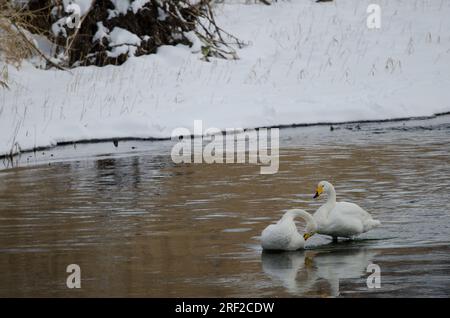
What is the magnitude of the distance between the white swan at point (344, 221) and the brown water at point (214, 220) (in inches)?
6.3

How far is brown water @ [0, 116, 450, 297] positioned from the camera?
33.4 ft

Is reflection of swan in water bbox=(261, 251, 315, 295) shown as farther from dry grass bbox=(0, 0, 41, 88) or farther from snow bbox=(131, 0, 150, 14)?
snow bbox=(131, 0, 150, 14)

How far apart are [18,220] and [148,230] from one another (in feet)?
6.65

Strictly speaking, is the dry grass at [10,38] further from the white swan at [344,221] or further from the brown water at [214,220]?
the white swan at [344,221]

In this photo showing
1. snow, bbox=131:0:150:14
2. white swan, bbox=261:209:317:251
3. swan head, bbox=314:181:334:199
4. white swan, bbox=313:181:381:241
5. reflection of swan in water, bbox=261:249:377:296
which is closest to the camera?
reflection of swan in water, bbox=261:249:377:296

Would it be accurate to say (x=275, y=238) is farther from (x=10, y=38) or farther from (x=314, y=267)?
(x=10, y=38)

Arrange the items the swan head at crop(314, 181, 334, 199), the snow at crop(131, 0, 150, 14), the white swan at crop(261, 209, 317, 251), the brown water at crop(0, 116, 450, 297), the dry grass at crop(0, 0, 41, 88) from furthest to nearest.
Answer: the snow at crop(131, 0, 150, 14) < the dry grass at crop(0, 0, 41, 88) < the swan head at crop(314, 181, 334, 199) < the white swan at crop(261, 209, 317, 251) < the brown water at crop(0, 116, 450, 297)

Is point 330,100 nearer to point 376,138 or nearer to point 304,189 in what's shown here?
point 376,138

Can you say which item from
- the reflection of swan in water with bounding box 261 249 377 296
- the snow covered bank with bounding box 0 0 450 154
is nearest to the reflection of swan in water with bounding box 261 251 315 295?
the reflection of swan in water with bounding box 261 249 377 296

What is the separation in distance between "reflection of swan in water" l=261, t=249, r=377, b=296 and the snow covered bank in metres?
10.3

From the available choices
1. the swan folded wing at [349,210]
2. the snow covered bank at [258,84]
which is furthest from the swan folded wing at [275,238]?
the snow covered bank at [258,84]

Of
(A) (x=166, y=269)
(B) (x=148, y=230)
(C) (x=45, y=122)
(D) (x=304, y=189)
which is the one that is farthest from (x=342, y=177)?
(C) (x=45, y=122)

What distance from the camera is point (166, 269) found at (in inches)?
427

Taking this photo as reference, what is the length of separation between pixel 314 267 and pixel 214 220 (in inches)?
114
